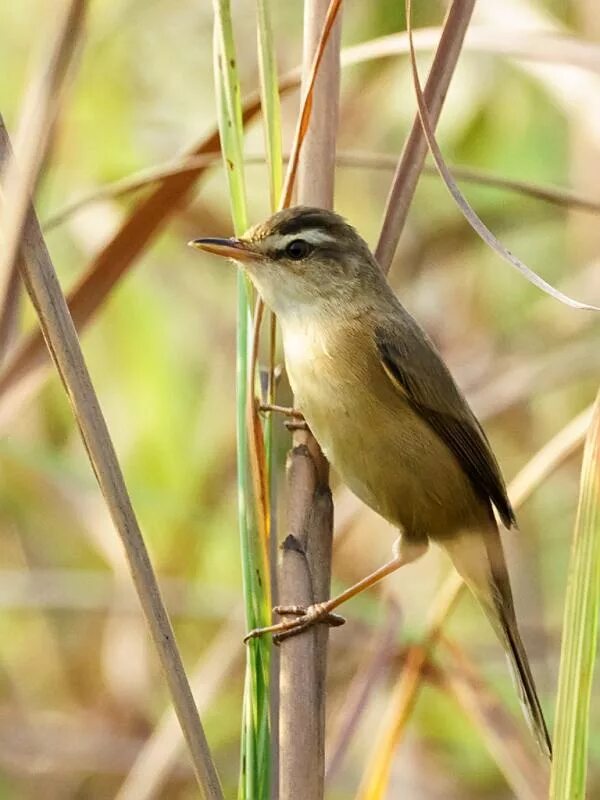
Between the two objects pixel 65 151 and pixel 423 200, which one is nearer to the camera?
pixel 65 151

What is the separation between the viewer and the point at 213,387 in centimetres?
355

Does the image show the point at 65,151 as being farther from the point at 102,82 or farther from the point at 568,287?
the point at 568,287

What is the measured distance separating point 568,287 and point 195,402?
116 centimetres

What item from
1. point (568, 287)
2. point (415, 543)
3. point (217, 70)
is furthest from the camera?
point (568, 287)

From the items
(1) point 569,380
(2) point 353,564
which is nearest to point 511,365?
(1) point 569,380

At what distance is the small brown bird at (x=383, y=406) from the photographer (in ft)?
7.51

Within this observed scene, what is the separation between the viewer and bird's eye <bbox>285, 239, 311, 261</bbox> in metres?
2.30

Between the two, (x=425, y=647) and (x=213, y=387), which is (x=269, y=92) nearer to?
(x=425, y=647)

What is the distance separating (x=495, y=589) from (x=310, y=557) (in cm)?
71

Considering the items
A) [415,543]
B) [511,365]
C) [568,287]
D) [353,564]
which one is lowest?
[415,543]

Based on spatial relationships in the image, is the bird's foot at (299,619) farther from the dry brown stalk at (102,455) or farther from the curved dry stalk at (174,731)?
the curved dry stalk at (174,731)

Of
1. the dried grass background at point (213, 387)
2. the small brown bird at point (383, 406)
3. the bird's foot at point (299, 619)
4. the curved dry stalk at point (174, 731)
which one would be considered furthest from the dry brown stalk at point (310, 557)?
the dried grass background at point (213, 387)

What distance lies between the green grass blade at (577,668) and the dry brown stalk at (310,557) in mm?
395

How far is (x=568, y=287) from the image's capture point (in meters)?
3.41
